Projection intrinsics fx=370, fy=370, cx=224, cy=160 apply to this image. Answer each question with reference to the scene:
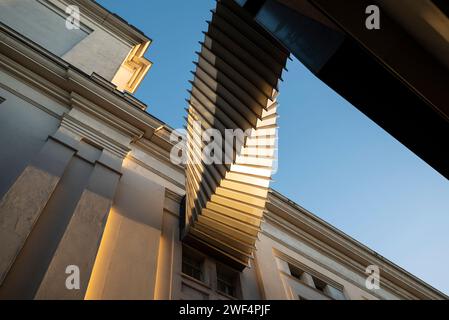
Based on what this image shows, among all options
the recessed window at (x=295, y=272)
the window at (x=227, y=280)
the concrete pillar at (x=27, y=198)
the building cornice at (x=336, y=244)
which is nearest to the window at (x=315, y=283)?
the recessed window at (x=295, y=272)

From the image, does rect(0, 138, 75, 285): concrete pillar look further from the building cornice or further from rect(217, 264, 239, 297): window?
the building cornice

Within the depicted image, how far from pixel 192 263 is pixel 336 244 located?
22.7 ft

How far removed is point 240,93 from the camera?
6.04 metres

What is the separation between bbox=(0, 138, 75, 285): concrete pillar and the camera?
4730mm

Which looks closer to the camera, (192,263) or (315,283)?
(192,263)

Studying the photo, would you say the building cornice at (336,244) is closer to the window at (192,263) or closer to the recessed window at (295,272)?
the recessed window at (295,272)

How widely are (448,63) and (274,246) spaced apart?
806 centimetres

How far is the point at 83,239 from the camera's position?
18.0ft

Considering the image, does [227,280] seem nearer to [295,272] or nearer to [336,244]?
[295,272]

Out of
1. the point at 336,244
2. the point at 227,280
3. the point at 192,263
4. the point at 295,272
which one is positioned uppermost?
the point at 336,244

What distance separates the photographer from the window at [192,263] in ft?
24.4

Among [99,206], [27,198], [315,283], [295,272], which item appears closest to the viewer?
[27,198]

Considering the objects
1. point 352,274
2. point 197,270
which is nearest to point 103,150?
point 197,270

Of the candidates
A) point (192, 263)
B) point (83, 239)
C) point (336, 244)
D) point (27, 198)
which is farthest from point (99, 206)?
point (336, 244)
